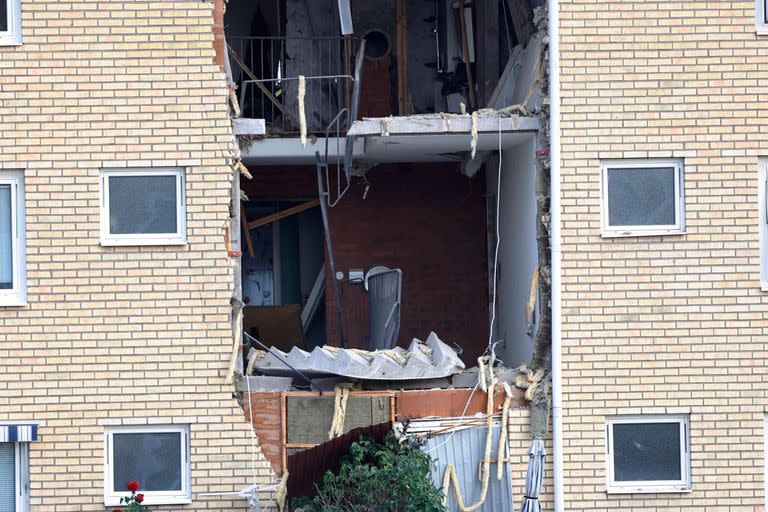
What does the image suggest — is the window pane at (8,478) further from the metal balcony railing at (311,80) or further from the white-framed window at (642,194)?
the white-framed window at (642,194)

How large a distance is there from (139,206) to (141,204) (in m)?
0.02

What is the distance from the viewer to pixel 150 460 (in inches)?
388

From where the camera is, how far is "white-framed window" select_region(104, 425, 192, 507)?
9.83 metres

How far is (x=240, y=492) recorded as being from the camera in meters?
9.73

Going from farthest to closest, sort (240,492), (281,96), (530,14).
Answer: (281,96) → (530,14) → (240,492)

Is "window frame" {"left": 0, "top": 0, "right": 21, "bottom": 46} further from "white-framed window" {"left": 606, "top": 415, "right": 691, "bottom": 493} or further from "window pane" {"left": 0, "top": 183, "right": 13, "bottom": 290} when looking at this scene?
"white-framed window" {"left": 606, "top": 415, "right": 691, "bottom": 493}

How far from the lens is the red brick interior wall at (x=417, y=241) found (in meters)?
13.4

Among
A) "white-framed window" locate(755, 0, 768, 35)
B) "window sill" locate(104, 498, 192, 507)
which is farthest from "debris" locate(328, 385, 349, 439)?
"white-framed window" locate(755, 0, 768, 35)

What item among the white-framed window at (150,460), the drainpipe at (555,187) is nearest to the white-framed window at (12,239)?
the white-framed window at (150,460)

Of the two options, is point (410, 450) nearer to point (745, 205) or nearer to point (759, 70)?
point (745, 205)

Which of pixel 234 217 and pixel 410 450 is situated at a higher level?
pixel 234 217

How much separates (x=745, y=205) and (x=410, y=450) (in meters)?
3.63

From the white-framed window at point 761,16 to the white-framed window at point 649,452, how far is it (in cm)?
348

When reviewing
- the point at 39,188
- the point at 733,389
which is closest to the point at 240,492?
the point at 39,188
